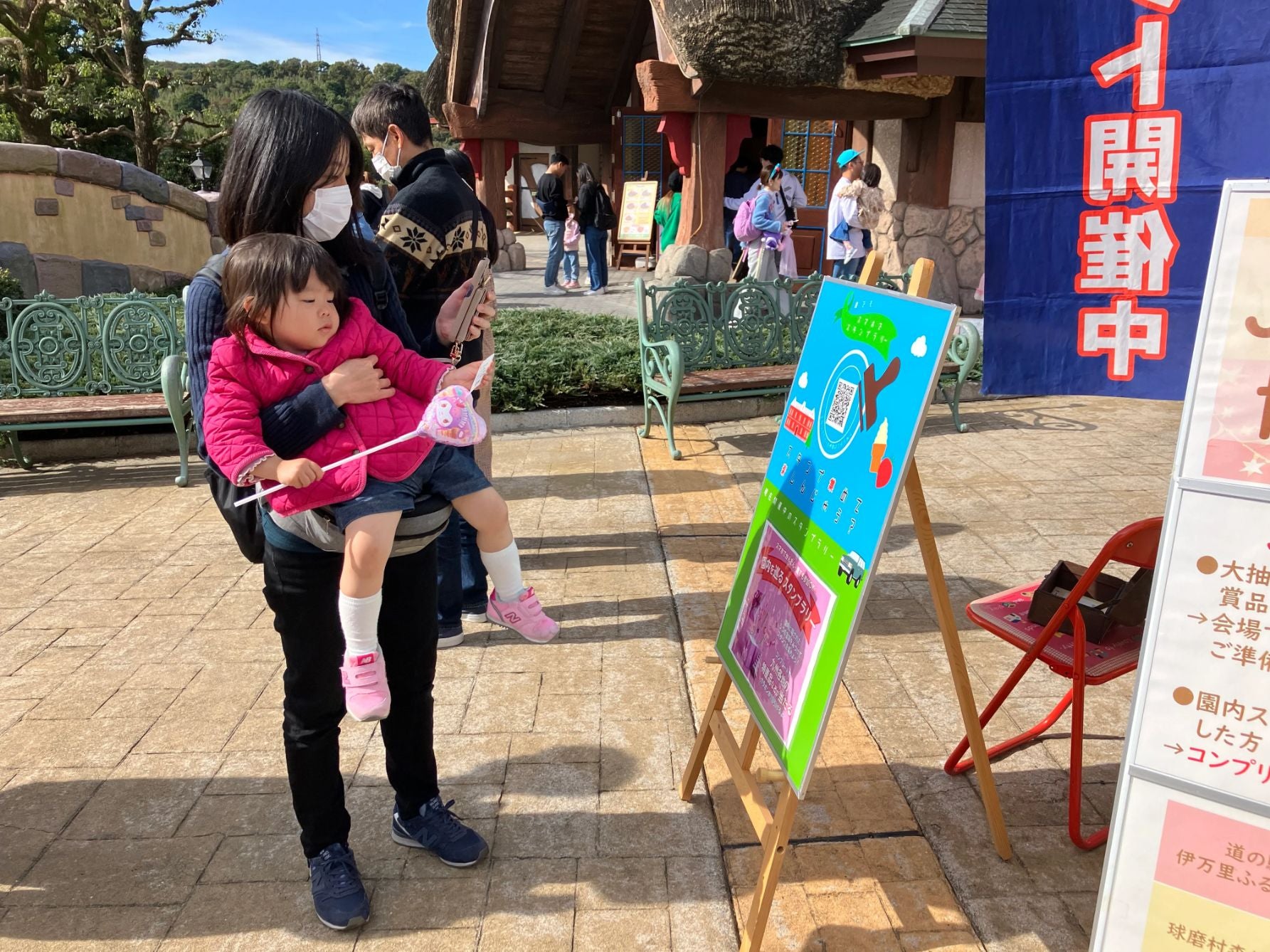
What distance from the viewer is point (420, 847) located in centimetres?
275

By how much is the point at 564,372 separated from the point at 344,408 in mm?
5822

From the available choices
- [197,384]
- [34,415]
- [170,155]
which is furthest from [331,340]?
[170,155]

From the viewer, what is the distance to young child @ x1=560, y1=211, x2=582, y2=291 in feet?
49.2

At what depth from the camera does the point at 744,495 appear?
19.4ft

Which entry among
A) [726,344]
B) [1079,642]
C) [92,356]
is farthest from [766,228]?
Result: [1079,642]

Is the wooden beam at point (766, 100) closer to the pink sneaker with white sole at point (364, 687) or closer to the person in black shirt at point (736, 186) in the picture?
the person in black shirt at point (736, 186)

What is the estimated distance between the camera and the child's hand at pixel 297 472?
6.83 ft

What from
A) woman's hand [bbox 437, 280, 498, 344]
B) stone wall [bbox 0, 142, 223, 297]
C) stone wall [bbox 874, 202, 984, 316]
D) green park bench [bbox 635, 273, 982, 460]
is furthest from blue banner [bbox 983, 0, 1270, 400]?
stone wall [bbox 0, 142, 223, 297]

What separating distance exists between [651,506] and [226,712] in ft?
9.32

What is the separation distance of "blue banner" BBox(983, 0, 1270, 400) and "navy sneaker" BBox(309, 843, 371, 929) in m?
2.27

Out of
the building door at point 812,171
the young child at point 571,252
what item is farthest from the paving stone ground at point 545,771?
the building door at point 812,171

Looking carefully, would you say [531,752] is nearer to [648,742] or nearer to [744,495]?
[648,742]

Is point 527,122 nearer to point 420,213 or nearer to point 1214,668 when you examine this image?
point 420,213

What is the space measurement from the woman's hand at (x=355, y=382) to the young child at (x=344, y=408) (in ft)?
A: 0.16
